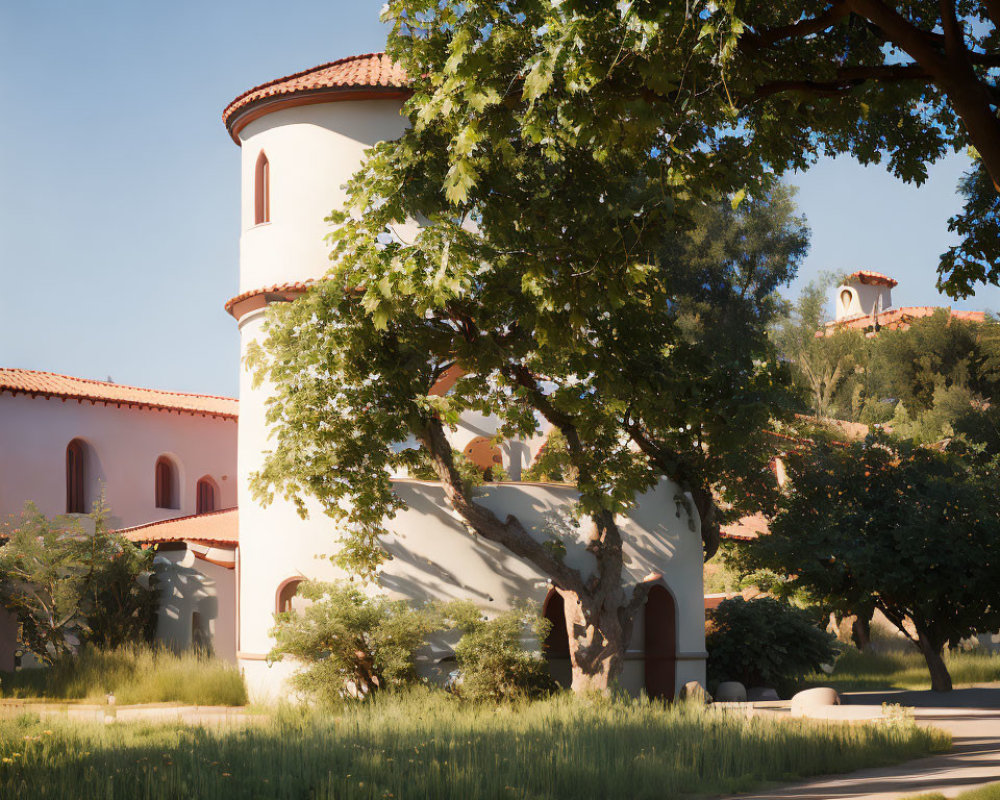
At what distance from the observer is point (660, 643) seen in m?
24.4

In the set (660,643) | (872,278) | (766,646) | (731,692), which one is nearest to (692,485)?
(660,643)

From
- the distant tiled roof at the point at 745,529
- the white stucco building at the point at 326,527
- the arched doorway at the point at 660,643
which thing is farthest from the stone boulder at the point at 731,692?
the distant tiled roof at the point at 745,529

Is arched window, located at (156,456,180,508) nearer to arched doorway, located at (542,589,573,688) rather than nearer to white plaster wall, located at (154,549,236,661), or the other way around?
white plaster wall, located at (154,549,236,661)

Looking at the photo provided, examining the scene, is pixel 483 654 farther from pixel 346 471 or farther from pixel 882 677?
pixel 882 677

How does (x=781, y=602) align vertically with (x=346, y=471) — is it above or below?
below


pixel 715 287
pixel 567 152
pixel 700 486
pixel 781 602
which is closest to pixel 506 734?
pixel 567 152

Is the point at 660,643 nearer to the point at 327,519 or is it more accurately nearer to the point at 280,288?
the point at 327,519

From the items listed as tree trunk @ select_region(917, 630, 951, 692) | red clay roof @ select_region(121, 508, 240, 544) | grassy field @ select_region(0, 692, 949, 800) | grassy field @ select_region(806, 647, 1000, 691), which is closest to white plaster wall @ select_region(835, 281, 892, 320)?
grassy field @ select_region(806, 647, 1000, 691)

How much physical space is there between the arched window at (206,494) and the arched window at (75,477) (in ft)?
14.6

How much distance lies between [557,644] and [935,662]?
8.88m

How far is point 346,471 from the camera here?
62.7ft

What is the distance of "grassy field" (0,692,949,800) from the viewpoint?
424 inches

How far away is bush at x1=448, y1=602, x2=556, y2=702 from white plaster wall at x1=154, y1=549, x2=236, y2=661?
10.0 metres

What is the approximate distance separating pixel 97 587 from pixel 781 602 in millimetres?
16927
